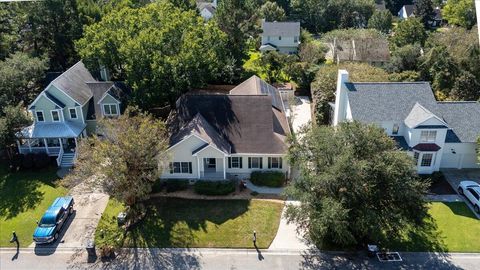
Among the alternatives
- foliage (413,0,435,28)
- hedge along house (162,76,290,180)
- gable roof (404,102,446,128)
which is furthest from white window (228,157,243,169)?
foliage (413,0,435,28)

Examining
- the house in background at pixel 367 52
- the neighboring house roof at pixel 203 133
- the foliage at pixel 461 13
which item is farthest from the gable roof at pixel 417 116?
the foliage at pixel 461 13

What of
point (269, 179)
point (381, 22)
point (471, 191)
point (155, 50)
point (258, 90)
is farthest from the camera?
point (381, 22)

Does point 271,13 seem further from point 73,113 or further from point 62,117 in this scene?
point 62,117

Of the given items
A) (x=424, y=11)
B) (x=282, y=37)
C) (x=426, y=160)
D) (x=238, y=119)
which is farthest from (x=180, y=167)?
(x=424, y=11)

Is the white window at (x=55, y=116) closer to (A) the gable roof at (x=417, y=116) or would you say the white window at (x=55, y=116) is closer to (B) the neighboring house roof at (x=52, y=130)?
(B) the neighboring house roof at (x=52, y=130)

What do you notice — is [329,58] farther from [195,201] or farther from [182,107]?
[195,201]

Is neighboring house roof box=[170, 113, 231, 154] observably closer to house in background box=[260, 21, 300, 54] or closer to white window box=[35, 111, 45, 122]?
white window box=[35, 111, 45, 122]
